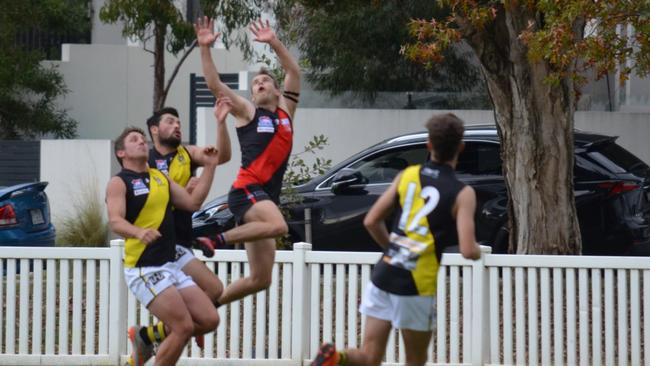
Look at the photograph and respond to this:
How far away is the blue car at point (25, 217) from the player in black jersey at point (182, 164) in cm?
539

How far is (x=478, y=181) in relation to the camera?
13.8 m

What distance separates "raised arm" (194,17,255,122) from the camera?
8.48 m

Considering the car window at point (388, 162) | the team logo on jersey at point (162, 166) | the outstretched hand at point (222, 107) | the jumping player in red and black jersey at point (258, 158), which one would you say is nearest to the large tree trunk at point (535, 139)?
the car window at point (388, 162)

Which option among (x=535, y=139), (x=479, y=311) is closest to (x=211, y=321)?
(x=479, y=311)

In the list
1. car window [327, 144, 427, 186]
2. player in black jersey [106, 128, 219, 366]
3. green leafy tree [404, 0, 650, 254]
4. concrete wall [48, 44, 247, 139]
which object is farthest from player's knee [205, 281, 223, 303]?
concrete wall [48, 44, 247, 139]

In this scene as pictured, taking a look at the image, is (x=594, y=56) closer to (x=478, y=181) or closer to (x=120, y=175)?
(x=478, y=181)

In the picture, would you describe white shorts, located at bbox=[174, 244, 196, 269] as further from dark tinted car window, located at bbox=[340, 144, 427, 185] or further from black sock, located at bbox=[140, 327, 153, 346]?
dark tinted car window, located at bbox=[340, 144, 427, 185]

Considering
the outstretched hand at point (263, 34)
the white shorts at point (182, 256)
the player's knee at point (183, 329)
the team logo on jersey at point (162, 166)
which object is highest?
the outstretched hand at point (263, 34)

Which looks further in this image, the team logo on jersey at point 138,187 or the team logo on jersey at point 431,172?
the team logo on jersey at point 138,187

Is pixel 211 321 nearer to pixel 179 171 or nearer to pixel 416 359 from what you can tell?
pixel 179 171

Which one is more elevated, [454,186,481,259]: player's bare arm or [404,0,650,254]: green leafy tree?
[404,0,650,254]: green leafy tree

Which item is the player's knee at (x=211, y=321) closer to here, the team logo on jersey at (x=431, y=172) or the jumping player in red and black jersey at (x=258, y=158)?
the jumping player in red and black jersey at (x=258, y=158)

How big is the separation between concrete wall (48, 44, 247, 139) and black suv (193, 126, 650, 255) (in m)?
13.2

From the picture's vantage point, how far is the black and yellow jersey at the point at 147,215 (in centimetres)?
804
